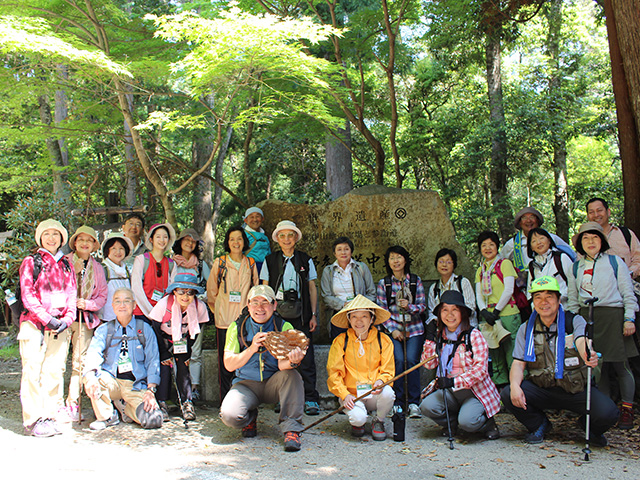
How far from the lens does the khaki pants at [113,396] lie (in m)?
4.63

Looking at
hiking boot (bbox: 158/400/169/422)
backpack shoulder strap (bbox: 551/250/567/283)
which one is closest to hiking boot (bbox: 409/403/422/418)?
backpack shoulder strap (bbox: 551/250/567/283)

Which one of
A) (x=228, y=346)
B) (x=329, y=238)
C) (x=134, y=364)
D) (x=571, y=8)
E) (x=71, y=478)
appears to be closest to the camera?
(x=71, y=478)

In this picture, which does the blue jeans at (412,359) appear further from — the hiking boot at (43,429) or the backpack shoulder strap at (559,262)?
the hiking boot at (43,429)

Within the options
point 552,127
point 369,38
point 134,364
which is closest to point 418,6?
point 369,38

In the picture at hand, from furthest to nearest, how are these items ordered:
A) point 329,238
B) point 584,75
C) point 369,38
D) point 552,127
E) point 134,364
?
point 584,75 < point 552,127 < point 369,38 < point 329,238 < point 134,364

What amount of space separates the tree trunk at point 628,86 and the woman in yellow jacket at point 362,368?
3541 millimetres

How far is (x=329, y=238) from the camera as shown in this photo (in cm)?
674

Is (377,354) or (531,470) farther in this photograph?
(377,354)

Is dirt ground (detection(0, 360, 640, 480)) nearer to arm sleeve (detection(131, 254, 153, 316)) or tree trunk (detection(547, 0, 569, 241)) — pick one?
arm sleeve (detection(131, 254, 153, 316))

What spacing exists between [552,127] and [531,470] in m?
9.31

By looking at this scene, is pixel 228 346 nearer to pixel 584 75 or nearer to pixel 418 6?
pixel 418 6

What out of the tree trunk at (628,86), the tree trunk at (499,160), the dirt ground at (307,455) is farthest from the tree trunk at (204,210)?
the tree trunk at (628,86)

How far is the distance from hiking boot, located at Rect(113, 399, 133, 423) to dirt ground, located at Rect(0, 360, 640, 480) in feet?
0.31

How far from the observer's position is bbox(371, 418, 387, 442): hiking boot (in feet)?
14.1
